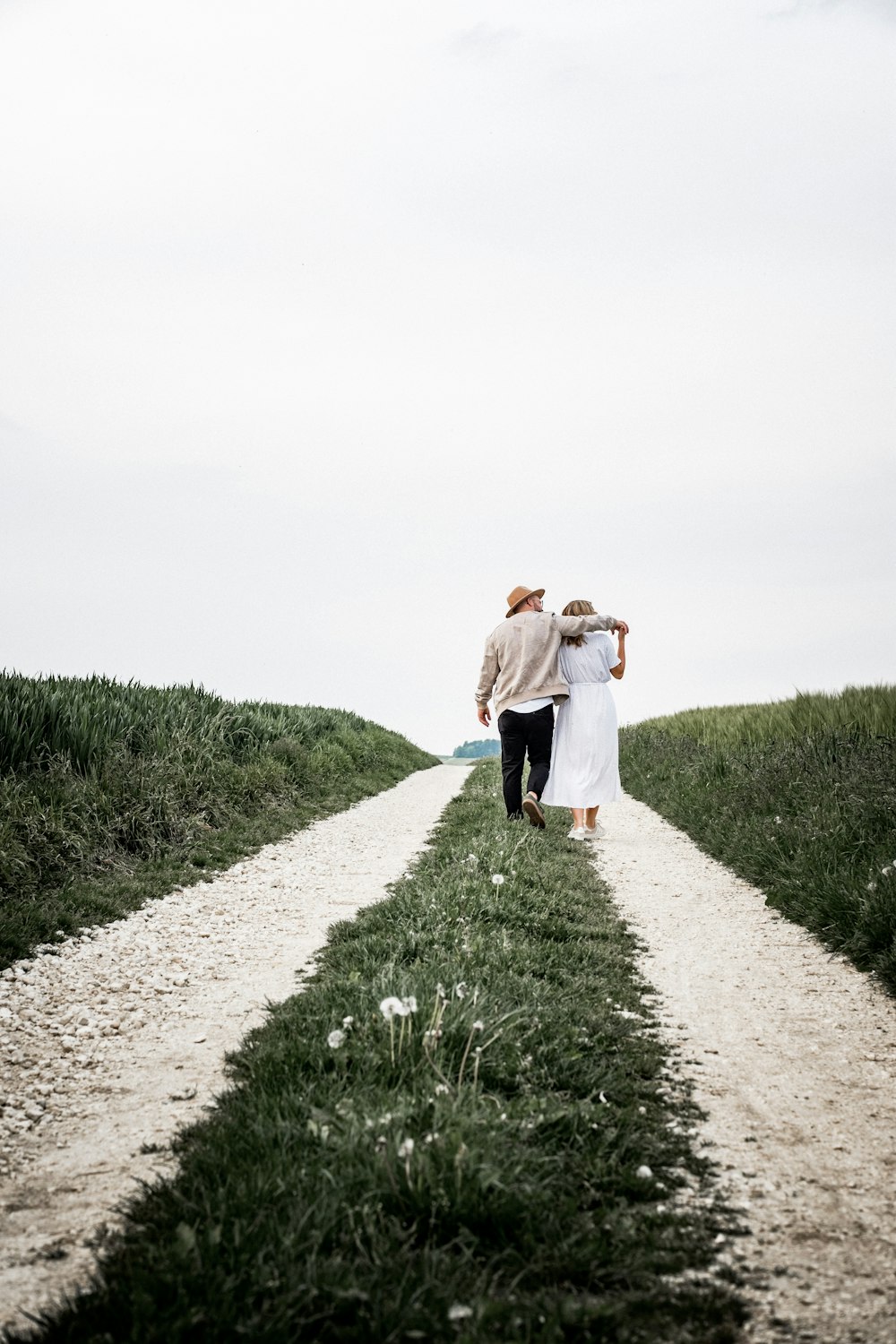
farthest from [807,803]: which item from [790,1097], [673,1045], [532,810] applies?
[790,1097]

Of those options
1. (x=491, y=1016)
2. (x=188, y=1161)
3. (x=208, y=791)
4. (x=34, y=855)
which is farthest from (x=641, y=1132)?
(x=208, y=791)

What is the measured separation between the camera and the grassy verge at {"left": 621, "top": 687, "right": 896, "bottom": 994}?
6.15 meters

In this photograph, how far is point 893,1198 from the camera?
9.91 ft

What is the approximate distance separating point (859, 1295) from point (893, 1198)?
0.66 meters

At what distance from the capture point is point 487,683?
1054 cm

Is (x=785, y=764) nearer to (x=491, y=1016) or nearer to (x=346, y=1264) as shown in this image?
(x=491, y=1016)

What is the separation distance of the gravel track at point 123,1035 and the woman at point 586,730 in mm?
2367

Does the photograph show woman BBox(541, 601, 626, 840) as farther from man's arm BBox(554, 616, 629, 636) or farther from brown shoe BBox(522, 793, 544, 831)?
brown shoe BBox(522, 793, 544, 831)

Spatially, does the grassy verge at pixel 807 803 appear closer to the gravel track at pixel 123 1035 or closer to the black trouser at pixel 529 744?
the black trouser at pixel 529 744

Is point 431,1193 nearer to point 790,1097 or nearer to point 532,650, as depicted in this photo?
point 790,1097

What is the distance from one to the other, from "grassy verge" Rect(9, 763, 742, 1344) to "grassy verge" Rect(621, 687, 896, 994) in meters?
2.43

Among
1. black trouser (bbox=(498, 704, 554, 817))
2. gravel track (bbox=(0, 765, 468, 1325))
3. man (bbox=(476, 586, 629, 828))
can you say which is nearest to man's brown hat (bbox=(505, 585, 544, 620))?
man (bbox=(476, 586, 629, 828))

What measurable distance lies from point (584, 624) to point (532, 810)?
6.92 feet

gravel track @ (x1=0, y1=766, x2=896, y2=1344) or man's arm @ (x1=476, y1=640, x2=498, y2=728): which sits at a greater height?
man's arm @ (x1=476, y1=640, x2=498, y2=728)
